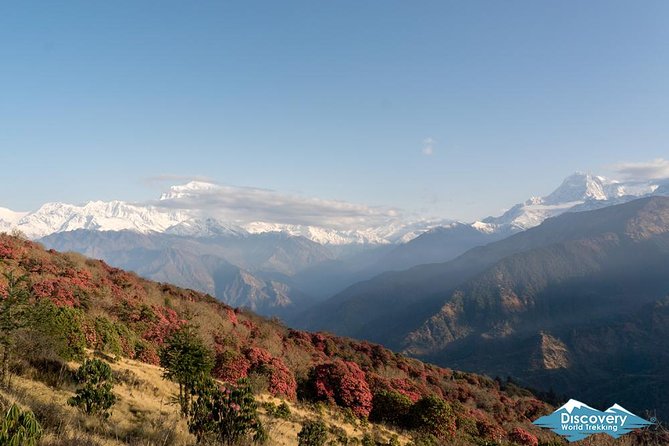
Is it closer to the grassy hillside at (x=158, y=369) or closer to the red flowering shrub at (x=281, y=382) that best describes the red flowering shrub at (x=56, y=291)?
the grassy hillside at (x=158, y=369)

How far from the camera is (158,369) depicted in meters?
29.4

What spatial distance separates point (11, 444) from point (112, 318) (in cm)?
3080

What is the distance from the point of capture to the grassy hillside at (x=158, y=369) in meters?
16.6

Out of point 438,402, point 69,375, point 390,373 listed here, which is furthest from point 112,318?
point 390,373

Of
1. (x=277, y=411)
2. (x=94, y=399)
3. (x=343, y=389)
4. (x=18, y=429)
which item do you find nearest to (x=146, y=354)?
(x=277, y=411)

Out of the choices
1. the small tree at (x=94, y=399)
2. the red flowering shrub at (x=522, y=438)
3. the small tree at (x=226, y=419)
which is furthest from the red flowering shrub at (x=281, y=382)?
the red flowering shrub at (x=522, y=438)

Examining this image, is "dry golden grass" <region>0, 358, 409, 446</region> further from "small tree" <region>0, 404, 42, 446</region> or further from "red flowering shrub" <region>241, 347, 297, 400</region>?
"red flowering shrub" <region>241, 347, 297, 400</region>

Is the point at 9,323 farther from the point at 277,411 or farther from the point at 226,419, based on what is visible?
the point at 277,411

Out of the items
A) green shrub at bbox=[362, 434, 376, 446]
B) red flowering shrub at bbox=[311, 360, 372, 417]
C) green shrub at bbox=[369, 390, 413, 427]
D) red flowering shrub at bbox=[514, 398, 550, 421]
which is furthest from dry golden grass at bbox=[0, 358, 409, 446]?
red flowering shrub at bbox=[514, 398, 550, 421]

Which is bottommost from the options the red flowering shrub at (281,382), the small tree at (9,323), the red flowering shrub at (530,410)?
the red flowering shrub at (530,410)

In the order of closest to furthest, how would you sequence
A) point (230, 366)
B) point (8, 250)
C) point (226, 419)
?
point (226, 419), point (230, 366), point (8, 250)

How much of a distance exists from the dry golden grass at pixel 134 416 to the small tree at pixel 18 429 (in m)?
1.91

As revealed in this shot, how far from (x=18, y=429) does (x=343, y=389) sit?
101ft

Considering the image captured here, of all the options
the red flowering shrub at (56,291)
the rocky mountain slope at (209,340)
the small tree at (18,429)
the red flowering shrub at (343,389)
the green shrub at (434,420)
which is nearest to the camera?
the small tree at (18,429)
